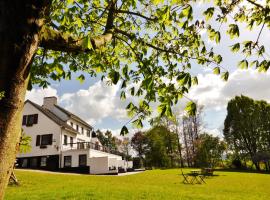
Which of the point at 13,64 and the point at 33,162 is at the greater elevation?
the point at 13,64

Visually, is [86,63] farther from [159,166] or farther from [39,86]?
[159,166]

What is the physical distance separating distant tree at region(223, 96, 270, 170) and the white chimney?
136ft

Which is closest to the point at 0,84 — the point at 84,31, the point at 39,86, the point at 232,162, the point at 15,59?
the point at 15,59

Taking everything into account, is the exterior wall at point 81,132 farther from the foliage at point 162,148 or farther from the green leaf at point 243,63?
the green leaf at point 243,63

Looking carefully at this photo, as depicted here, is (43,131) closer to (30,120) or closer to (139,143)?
(30,120)

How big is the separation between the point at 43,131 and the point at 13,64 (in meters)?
36.4

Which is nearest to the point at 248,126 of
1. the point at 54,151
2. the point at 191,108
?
the point at 54,151

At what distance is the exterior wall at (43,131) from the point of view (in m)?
35.6

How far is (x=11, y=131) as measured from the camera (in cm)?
271

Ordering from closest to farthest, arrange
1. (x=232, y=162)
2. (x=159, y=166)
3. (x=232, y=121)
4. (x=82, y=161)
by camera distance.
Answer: (x=82, y=161) < (x=232, y=162) < (x=159, y=166) < (x=232, y=121)

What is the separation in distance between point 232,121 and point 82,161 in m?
39.6

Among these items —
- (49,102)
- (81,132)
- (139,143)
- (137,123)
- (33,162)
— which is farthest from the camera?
(139,143)

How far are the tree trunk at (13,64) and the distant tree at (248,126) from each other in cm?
5735

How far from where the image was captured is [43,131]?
3656cm
